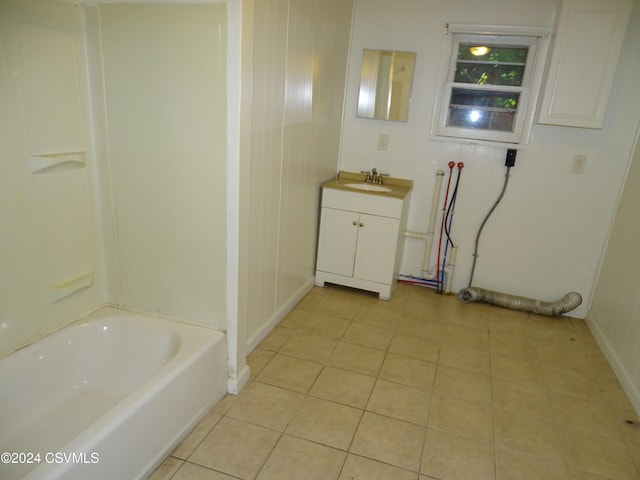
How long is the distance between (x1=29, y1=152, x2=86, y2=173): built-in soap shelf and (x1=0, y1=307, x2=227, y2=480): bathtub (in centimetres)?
74

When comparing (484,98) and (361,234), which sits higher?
(484,98)

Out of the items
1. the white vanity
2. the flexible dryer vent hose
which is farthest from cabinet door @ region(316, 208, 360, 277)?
the flexible dryer vent hose

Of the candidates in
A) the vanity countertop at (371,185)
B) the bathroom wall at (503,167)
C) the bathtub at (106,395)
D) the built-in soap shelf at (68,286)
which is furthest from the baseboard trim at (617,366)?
the built-in soap shelf at (68,286)

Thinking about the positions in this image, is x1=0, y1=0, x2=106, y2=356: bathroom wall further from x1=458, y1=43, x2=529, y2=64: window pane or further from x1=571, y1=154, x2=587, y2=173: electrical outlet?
x1=571, y1=154, x2=587, y2=173: electrical outlet

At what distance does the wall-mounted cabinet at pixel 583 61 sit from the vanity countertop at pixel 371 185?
1.04 m

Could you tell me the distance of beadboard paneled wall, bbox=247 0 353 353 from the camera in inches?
86.2

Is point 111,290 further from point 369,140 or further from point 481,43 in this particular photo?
point 481,43

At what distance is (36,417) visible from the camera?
1809mm

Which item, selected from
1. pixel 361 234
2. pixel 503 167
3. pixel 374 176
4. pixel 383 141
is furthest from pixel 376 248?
pixel 503 167

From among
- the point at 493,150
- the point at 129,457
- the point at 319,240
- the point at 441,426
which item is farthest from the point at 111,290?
the point at 493,150

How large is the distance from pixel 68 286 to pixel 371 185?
2.26m

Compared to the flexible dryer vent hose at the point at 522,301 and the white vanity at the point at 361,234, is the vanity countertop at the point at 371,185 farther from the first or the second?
the flexible dryer vent hose at the point at 522,301

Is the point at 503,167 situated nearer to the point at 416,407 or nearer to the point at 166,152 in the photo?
the point at 416,407

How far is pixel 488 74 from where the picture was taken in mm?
3191
